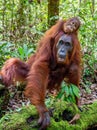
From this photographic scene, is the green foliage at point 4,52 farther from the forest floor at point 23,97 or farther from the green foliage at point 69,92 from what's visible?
the green foliage at point 69,92

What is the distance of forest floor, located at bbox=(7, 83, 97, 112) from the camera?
4.85 m

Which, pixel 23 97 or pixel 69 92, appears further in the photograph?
pixel 23 97

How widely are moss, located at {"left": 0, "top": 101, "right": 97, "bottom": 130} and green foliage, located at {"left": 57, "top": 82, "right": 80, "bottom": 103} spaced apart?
0.08 metres

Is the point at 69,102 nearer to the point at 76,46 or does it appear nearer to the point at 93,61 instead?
the point at 76,46

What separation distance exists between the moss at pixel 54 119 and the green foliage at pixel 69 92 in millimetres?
77

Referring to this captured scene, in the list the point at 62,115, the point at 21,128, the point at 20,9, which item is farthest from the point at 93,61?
the point at 21,128

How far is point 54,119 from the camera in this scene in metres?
3.46

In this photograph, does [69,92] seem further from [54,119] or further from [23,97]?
[23,97]

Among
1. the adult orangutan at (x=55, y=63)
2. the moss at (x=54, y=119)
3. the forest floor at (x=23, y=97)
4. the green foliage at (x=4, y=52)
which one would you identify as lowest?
the forest floor at (x=23, y=97)

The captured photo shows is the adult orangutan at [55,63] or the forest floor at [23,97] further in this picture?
the forest floor at [23,97]

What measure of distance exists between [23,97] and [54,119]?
5.88 feet

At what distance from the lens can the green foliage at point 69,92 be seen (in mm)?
3650

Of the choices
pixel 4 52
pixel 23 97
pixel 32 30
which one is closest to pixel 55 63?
pixel 23 97

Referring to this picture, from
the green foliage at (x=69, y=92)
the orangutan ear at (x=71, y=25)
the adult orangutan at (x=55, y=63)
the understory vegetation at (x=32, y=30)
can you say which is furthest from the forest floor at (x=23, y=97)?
the orangutan ear at (x=71, y=25)
